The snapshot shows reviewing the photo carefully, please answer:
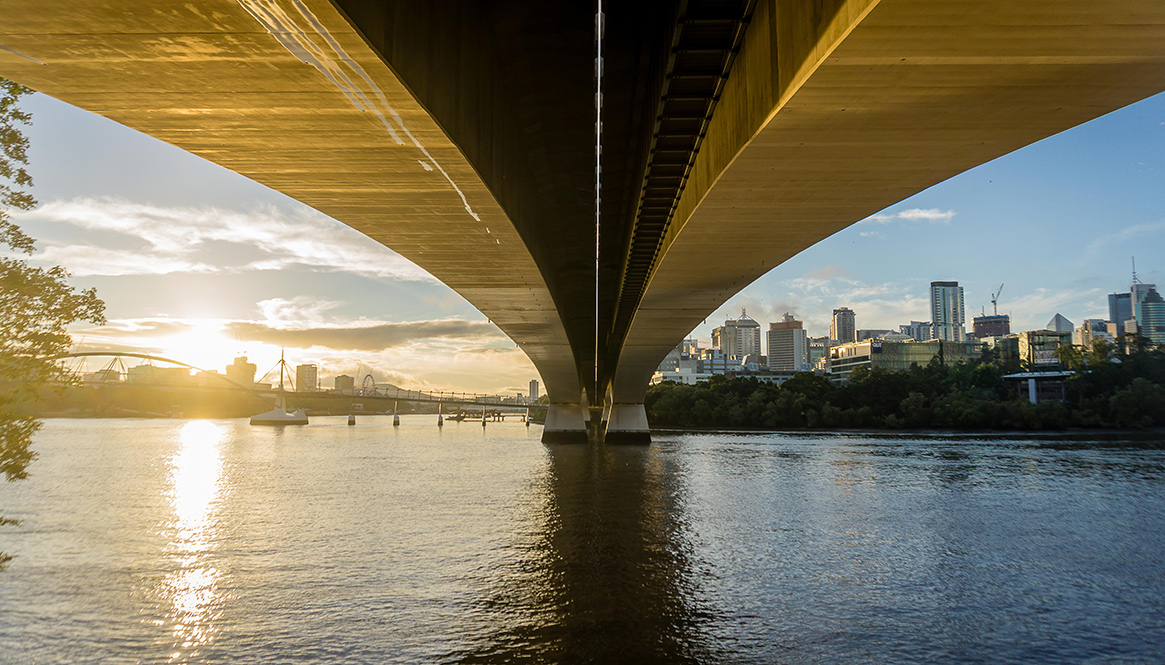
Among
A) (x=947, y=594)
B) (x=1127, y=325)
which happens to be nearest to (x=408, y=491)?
(x=947, y=594)

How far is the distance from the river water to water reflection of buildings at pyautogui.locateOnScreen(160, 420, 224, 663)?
0.09m

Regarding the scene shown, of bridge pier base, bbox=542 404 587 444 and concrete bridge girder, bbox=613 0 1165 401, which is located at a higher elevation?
concrete bridge girder, bbox=613 0 1165 401

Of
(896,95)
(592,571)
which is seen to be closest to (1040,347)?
(592,571)

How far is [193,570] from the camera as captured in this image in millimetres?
16469

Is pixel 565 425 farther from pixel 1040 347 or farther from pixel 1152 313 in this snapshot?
pixel 1152 313

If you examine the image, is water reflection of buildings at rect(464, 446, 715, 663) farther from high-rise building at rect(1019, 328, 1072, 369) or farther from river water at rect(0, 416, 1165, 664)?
high-rise building at rect(1019, 328, 1072, 369)

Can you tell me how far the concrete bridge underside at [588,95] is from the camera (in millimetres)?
6055

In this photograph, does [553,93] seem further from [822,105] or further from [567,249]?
[567,249]

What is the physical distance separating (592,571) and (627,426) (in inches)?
1851

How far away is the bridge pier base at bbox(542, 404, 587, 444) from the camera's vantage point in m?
65.4

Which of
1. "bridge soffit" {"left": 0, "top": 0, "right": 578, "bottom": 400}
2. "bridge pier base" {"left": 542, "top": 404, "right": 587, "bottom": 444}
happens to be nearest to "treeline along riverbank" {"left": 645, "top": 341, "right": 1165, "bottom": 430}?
"bridge pier base" {"left": 542, "top": 404, "right": 587, "bottom": 444}

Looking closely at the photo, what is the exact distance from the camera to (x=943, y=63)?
263 inches

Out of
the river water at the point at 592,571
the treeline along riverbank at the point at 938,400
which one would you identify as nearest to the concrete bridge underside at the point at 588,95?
the river water at the point at 592,571

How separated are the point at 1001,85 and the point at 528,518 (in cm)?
1853
